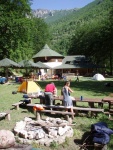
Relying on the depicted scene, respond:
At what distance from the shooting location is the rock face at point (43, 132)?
891 cm

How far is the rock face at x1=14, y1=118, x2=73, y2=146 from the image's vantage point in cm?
→ 891

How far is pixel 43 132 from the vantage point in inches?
367

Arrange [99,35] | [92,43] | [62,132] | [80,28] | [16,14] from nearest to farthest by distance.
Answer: [62,132], [16,14], [99,35], [92,43], [80,28]

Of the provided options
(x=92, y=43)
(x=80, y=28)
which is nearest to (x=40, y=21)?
(x=80, y=28)

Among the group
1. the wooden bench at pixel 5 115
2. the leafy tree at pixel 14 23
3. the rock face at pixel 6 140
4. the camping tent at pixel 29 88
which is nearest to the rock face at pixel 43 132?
the rock face at pixel 6 140

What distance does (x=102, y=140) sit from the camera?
8.41m

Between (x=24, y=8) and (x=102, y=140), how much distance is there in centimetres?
3368

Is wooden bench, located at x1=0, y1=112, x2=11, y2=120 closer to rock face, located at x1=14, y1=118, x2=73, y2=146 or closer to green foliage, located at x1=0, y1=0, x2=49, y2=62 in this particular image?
rock face, located at x1=14, y1=118, x2=73, y2=146

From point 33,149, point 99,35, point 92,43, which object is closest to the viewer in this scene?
point 33,149

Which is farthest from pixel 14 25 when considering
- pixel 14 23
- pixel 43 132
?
pixel 43 132

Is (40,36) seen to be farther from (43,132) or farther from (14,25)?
(43,132)

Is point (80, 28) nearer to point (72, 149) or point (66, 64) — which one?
point (66, 64)

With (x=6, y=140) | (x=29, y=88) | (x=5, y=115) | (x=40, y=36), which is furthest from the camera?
(x=40, y=36)

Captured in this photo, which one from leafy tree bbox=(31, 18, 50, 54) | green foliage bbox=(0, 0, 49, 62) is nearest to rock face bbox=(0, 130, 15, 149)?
green foliage bbox=(0, 0, 49, 62)
